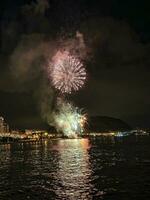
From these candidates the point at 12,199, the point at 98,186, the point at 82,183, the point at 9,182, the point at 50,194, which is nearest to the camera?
the point at 12,199

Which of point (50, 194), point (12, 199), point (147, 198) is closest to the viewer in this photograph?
point (147, 198)

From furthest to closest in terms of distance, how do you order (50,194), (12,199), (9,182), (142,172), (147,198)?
(142,172)
(9,182)
(50,194)
(12,199)
(147,198)

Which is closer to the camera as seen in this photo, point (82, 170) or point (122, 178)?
point (122, 178)

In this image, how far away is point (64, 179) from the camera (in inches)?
3531

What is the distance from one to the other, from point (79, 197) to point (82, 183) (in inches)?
619

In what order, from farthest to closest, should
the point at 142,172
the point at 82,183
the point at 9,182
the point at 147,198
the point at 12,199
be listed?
the point at 142,172 < the point at 9,182 < the point at 82,183 < the point at 12,199 < the point at 147,198

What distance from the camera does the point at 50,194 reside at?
71250 mm

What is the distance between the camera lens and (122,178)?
8600cm

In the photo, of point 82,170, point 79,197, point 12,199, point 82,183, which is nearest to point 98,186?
point 82,183

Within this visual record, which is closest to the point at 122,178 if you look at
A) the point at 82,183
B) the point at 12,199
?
the point at 82,183

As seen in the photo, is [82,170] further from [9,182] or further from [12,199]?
[12,199]

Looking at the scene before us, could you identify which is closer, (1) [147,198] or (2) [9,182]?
(1) [147,198]

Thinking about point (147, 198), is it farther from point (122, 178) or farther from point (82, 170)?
point (82, 170)

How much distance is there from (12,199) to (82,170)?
4214 cm
